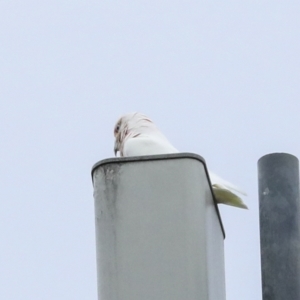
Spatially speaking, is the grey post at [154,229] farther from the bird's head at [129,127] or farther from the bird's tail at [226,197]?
the bird's head at [129,127]

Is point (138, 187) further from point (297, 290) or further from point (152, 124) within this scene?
point (152, 124)

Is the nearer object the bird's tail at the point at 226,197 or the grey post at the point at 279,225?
the grey post at the point at 279,225

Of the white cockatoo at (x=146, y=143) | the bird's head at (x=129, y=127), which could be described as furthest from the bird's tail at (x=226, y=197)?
the bird's head at (x=129, y=127)

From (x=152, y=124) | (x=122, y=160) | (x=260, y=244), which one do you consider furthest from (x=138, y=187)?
(x=152, y=124)

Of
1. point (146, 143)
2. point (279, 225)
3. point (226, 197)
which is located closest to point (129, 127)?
point (146, 143)

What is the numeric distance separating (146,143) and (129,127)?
88 centimetres

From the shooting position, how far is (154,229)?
3.48 meters

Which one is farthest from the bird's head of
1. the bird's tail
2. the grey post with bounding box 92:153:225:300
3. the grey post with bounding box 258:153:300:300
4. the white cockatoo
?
the grey post with bounding box 92:153:225:300

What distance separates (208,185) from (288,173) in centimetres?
46

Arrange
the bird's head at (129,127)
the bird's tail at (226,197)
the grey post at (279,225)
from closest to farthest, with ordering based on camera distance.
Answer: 1. the grey post at (279,225)
2. the bird's tail at (226,197)
3. the bird's head at (129,127)

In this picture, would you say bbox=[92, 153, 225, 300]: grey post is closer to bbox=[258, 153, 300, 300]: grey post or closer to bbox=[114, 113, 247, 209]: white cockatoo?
bbox=[258, 153, 300, 300]: grey post

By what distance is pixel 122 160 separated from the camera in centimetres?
359

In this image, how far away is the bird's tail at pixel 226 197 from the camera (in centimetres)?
423

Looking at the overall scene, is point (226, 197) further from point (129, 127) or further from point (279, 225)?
point (129, 127)
